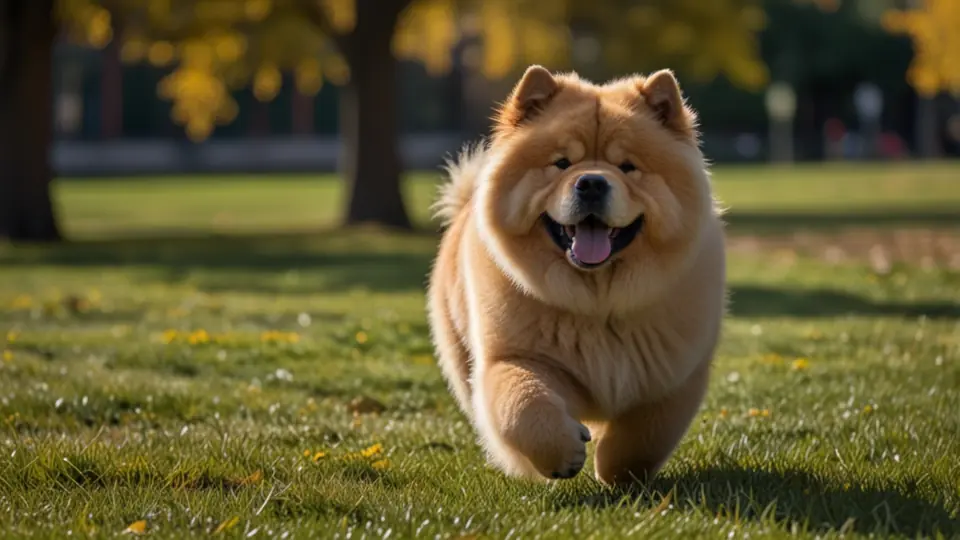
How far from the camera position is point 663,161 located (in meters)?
4.86

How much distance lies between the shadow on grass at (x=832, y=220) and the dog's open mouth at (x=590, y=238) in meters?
17.5

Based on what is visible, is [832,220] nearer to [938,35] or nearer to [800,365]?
[938,35]

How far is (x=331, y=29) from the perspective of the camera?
21.7 meters

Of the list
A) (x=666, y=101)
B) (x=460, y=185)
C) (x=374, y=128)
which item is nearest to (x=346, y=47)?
(x=374, y=128)

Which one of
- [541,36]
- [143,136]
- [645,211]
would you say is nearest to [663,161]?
[645,211]

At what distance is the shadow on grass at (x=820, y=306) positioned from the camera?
11.2m

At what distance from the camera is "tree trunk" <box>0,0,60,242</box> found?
19.7 metres

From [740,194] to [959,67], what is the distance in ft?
25.1

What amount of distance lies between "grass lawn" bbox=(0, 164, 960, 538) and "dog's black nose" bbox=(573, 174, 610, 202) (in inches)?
41.6

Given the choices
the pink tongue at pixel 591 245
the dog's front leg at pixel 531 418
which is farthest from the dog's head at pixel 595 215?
the dog's front leg at pixel 531 418

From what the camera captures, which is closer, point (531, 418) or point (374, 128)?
point (531, 418)

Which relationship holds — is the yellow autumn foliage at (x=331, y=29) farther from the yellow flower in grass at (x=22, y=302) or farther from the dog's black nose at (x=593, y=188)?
the dog's black nose at (x=593, y=188)

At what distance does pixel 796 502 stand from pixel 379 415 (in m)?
3.01

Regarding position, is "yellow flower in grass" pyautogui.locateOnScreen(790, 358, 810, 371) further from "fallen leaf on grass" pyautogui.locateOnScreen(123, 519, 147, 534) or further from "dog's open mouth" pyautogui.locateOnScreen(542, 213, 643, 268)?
"fallen leaf on grass" pyautogui.locateOnScreen(123, 519, 147, 534)
